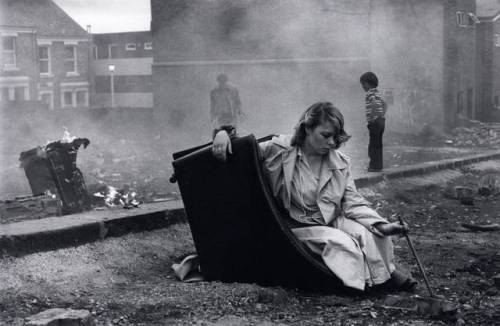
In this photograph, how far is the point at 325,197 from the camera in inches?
168

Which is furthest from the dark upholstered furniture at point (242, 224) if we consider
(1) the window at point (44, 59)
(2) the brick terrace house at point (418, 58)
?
(1) the window at point (44, 59)

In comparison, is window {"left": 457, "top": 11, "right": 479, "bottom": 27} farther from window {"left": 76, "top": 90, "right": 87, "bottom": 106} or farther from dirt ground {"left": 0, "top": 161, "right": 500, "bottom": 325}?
window {"left": 76, "top": 90, "right": 87, "bottom": 106}

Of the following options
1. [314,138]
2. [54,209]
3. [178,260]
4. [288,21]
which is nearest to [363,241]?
[314,138]

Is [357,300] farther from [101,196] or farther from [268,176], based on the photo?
[101,196]

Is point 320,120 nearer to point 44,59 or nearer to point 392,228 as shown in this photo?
point 392,228

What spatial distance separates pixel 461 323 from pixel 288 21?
1696cm

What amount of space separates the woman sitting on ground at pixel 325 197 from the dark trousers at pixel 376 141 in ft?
16.1

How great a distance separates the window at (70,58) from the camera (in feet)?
111

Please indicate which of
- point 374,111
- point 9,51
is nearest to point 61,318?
point 374,111

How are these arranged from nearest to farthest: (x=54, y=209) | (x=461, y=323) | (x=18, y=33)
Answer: (x=461, y=323)
(x=54, y=209)
(x=18, y=33)

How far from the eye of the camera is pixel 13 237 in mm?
4289

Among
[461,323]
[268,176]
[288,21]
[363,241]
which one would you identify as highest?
[288,21]

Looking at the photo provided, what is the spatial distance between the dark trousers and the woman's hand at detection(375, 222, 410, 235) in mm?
5135

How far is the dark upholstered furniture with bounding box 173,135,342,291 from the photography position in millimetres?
4059
